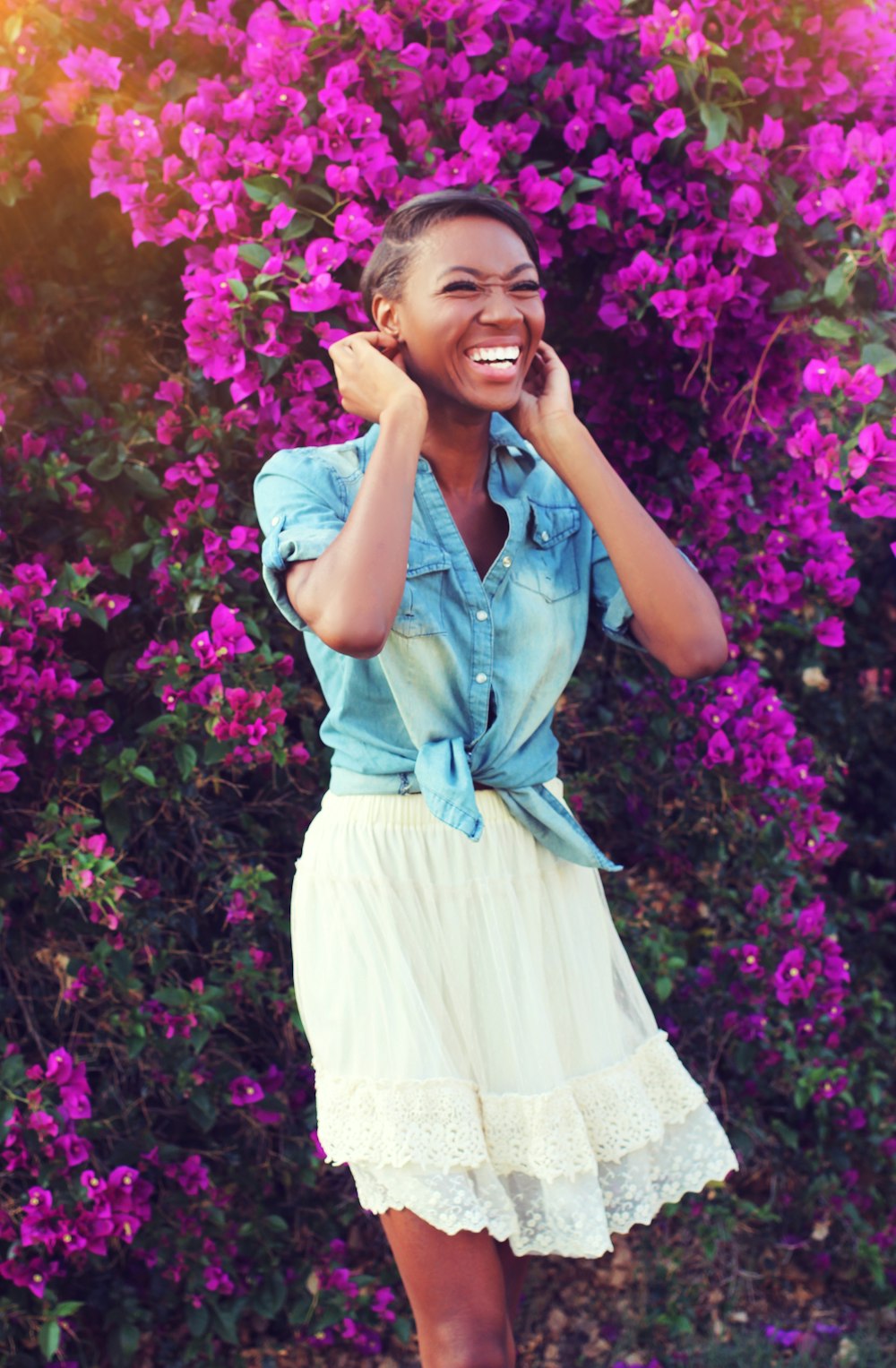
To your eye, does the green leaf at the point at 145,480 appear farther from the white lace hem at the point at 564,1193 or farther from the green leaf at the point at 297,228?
the white lace hem at the point at 564,1193

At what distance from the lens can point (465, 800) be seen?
1.92m

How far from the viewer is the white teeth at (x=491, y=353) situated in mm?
2033

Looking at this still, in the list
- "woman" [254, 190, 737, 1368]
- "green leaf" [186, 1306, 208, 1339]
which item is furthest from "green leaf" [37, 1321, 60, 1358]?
"woman" [254, 190, 737, 1368]

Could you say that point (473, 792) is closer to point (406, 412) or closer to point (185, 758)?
point (406, 412)

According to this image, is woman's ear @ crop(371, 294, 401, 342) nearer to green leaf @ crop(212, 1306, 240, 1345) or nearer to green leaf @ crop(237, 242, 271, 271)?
green leaf @ crop(237, 242, 271, 271)

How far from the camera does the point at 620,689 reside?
343 centimetres

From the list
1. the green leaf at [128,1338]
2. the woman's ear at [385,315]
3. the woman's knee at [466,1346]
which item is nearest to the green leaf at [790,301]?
the woman's ear at [385,315]

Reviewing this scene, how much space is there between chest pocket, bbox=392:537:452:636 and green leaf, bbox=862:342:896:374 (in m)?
0.83

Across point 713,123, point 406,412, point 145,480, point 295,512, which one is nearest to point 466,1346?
point 295,512

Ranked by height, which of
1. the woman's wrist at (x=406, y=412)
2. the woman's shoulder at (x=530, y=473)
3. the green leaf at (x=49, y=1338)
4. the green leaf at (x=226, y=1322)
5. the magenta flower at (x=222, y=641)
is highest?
the woman's wrist at (x=406, y=412)

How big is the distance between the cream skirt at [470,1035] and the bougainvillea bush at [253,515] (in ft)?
2.17

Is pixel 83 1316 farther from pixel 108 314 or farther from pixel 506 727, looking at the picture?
pixel 108 314

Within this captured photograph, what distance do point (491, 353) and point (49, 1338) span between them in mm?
1939

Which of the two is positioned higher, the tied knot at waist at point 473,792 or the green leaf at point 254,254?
the green leaf at point 254,254
